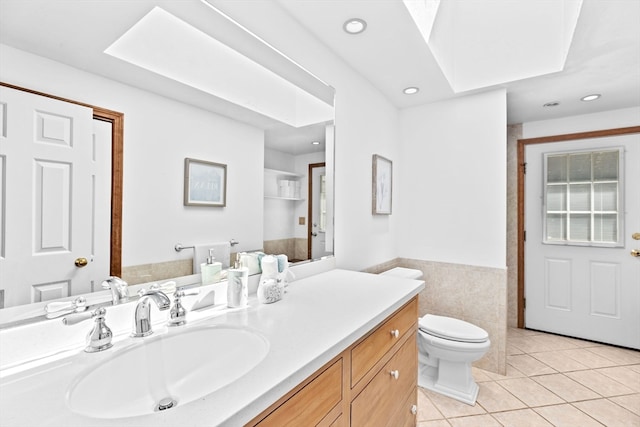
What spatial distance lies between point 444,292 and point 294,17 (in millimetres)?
2315

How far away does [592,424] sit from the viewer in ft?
5.84

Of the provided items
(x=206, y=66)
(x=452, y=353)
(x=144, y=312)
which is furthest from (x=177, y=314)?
(x=452, y=353)

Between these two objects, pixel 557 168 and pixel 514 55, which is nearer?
pixel 514 55

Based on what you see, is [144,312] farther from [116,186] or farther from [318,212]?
[318,212]

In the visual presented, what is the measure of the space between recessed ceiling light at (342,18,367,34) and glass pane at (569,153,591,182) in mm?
2662

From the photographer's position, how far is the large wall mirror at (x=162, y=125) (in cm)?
79

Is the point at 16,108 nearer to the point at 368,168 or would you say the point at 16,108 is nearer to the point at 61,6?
the point at 61,6

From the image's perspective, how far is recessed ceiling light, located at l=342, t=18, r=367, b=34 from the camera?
161cm

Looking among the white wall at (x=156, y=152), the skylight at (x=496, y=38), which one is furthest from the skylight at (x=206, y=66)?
the skylight at (x=496, y=38)

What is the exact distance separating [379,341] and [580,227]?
9.71ft

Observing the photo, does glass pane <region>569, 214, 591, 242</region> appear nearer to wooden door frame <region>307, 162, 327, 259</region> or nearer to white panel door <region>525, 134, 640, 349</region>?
white panel door <region>525, 134, 640, 349</region>

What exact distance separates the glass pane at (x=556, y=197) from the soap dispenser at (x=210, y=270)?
335cm

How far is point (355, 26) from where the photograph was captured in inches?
65.0

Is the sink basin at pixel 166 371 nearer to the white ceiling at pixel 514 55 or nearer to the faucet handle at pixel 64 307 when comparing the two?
the faucet handle at pixel 64 307
